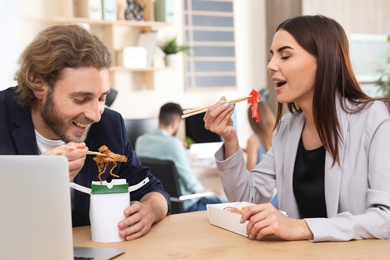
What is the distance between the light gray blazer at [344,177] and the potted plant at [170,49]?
3.31 meters

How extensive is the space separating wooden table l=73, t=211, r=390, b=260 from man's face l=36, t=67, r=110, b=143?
365mm

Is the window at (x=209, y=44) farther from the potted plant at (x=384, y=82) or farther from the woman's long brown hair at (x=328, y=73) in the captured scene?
the woman's long brown hair at (x=328, y=73)

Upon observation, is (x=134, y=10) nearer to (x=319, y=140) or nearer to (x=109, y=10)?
(x=109, y=10)

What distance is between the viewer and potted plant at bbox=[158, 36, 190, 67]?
5383mm

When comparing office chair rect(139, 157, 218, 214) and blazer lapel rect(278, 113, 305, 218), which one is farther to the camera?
office chair rect(139, 157, 218, 214)

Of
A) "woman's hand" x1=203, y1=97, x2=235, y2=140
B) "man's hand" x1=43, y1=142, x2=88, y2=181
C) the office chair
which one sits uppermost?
"woman's hand" x1=203, y1=97, x2=235, y2=140

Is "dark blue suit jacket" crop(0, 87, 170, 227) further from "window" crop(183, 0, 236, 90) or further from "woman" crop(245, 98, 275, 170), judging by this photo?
"window" crop(183, 0, 236, 90)

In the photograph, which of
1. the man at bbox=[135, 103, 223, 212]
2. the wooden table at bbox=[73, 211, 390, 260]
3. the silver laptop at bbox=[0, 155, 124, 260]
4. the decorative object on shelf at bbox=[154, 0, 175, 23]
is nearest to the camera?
the silver laptop at bbox=[0, 155, 124, 260]

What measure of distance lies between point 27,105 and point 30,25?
2.95m

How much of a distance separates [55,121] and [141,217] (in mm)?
456

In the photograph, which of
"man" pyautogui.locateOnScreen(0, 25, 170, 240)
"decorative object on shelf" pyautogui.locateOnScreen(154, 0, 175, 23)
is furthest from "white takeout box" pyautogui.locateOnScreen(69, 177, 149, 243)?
"decorative object on shelf" pyautogui.locateOnScreen(154, 0, 175, 23)

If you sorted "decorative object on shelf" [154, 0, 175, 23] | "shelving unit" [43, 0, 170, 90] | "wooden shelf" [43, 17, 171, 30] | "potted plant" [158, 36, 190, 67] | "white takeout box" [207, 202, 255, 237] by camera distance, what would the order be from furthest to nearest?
"potted plant" [158, 36, 190, 67] < "decorative object on shelf" [154, 0, 175, 23] < "shelving unit" [43, 0, 170, 90] < "wooden shelf" [43, 17, 171, 30] < "white takeout box" [207, 202, 255, 237]

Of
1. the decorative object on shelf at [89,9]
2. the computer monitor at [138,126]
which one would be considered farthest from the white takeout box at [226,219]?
the decorative object on shelf at [89,9]

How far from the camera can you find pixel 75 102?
1.92 m
